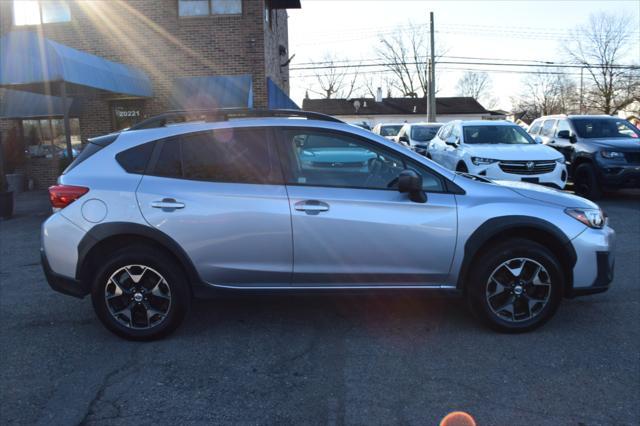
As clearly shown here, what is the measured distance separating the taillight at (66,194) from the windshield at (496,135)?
8.66 metres

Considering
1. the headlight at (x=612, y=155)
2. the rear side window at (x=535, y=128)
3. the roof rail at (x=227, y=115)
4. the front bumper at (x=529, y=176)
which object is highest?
the roof rail at (x=227, y=115)

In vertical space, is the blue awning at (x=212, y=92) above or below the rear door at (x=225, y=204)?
above

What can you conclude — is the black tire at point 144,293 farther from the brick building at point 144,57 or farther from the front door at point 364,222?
the brick building at point 144,57

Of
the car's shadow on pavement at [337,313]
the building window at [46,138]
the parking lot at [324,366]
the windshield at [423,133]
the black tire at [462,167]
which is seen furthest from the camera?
the windshield at [423,133]

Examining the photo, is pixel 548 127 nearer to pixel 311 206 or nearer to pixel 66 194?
pixel 311 206

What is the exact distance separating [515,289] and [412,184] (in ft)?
3.91

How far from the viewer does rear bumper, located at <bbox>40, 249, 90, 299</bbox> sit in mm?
3812

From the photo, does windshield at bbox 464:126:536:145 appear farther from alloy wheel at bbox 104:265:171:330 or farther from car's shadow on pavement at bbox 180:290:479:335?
alloy wheel at bbox 104:265:171:330

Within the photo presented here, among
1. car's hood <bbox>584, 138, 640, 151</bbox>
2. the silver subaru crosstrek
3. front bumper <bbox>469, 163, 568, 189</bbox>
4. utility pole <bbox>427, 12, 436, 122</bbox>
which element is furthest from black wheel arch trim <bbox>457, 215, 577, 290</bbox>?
utility pole <bbox>427, 12, 436, 122</bbox>

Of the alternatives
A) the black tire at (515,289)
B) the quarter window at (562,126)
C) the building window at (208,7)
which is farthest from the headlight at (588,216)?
the building window at (208,7)

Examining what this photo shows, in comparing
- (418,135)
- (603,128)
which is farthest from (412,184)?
(418,135)

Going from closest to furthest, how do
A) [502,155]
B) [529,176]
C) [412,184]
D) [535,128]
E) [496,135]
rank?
1. [412,184]
2. [529,176]
3. [502,155]
4. [496,135]
5. [535,128]

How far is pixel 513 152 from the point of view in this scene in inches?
372

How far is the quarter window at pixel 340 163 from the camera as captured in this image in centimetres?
384
